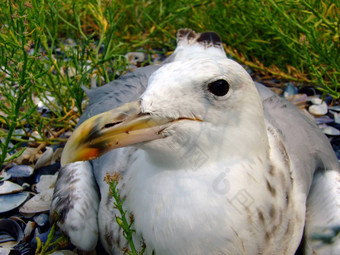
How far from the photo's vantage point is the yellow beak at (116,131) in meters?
1.22

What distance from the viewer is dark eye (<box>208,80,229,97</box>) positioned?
126 cm

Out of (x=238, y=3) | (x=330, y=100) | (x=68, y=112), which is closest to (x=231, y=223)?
(x=68, y=112)

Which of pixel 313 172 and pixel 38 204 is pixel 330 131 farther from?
pixel 38 204

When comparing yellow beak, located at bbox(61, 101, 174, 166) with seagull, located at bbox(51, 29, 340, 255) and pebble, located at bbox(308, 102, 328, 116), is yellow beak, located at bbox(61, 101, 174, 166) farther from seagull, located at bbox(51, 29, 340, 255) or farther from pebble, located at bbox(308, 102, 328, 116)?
pebble, located at bbox(308, 102, 328, 116)

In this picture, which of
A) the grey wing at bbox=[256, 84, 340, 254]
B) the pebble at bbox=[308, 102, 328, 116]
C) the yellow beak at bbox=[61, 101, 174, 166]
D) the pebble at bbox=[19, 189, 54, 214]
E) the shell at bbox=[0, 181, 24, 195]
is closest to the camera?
the yellow beak at bbox=[61, 101, 174, 166]

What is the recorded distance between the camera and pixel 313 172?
1.77 m

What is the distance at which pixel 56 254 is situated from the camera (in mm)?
1728

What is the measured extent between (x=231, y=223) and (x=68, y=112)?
1599 millimetres

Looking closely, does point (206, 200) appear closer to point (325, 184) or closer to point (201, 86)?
point (201, 86)

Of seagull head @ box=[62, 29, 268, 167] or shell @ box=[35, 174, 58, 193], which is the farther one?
shell @ box=[35, 174, 58, 193]

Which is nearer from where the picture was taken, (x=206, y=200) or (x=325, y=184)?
(x=206, y=200)

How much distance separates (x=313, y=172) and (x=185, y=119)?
2.74ft

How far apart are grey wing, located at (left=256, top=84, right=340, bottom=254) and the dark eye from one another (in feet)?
1.88

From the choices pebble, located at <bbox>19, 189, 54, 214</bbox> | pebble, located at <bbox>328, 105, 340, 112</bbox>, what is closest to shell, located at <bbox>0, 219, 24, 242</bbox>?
pebble, located at <bbox>19, 189, 54, 214</bbox>
